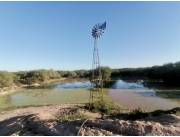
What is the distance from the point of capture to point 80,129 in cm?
1128

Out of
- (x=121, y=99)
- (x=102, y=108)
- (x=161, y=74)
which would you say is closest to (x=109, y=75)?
(x=161, y=74)

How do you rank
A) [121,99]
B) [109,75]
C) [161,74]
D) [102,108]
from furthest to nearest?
[109,75], [161,74], [121,99], [102,108]

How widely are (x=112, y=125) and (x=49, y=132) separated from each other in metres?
2.81

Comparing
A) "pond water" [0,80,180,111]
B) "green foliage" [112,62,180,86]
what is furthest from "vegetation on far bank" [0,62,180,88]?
"pond water" [0,80,180,111]

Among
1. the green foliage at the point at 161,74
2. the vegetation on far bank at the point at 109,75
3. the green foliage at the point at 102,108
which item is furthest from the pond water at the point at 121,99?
the green foliage at the point at 161,74

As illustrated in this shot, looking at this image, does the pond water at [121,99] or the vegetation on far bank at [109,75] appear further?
the vegetation on far bank at [109,75]

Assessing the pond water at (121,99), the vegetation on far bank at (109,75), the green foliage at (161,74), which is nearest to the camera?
the pond water at (121,99)

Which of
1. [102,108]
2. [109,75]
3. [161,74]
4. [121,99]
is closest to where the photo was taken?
[102,108]

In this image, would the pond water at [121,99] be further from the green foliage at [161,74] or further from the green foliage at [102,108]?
the green foliage at [161,74]

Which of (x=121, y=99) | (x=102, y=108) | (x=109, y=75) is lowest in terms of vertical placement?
(x=121, y=99)

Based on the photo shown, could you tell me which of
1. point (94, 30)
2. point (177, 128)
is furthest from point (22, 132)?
point (94, 30)

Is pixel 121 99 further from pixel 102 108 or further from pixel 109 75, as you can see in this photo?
pixel 109 75

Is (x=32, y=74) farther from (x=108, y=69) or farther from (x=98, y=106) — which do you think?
(x=98, y=106)

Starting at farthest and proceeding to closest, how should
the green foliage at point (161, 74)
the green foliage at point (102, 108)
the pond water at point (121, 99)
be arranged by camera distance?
the green foliage at point (161, 74) → the pond water at point (121, 99) → the green foliage at point (102, 108)
